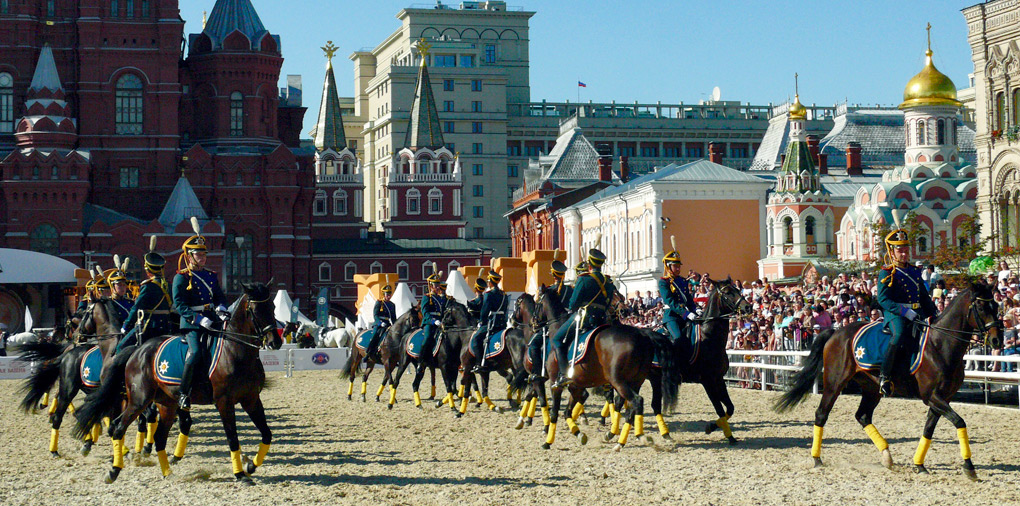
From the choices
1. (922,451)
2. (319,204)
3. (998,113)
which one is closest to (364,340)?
(922,451)

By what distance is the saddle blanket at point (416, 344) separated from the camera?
2383 cm

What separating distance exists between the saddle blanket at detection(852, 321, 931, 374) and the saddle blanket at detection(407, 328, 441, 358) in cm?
1086

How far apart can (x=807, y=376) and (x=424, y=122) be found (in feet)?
307

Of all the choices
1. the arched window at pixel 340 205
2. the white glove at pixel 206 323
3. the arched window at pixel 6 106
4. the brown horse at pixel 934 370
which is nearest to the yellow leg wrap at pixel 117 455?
the white glove at pixel 206 323

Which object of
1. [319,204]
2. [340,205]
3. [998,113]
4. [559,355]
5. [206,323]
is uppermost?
[319,204]

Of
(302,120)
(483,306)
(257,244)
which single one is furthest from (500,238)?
(483,306)

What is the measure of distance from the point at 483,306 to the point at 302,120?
81107 millimetres

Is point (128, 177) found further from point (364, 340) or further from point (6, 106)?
point (364, 340)

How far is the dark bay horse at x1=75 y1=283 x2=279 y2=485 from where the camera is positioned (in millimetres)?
13836

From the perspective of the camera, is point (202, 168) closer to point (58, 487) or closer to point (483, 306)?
point (483, 306)

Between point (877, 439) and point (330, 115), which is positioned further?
point (330, 115)

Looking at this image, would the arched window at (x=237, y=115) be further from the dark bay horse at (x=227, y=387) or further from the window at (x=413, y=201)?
the dark bay horse at (x=227, y=387)

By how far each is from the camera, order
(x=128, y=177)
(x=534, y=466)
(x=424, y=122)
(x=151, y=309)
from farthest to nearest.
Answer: (x=424, y=122), (x=128, y=177), (x=151, y=309), (x=534, y=466)

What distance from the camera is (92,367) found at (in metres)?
17.2
